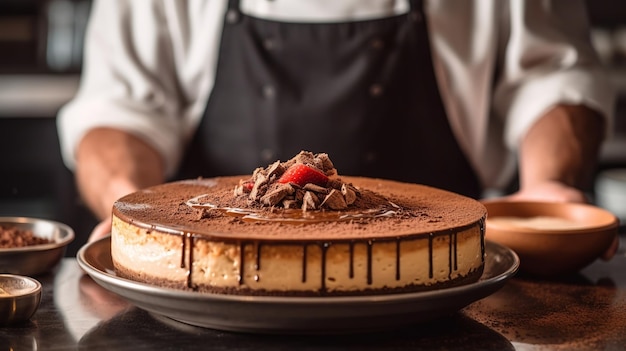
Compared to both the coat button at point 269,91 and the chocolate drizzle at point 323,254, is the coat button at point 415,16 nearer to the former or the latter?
the coat button at point 269,91

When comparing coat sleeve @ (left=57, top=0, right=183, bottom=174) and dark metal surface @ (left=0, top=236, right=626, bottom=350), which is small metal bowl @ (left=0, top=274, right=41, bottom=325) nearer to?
dark metal surface @ (left=0, top=236, right=626, bottom=350)

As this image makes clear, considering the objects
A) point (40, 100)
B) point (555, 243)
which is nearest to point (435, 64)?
point (555, 243)

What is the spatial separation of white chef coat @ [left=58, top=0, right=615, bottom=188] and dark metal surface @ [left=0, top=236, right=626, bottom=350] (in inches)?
37.9

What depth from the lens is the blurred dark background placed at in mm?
4125

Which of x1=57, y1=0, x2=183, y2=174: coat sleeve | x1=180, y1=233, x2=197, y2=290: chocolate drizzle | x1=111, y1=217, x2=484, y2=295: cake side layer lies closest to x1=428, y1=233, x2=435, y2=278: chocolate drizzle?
x1=111, y1=217, x2=484, y2=295: cake side layer

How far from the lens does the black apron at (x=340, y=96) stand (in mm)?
2244

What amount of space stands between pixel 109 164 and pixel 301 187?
1.03 meters

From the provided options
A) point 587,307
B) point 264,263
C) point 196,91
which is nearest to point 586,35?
point 196,91

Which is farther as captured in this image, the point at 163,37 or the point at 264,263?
the point at 163,37

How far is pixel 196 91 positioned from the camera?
2.42 m

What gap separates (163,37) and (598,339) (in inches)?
61.1

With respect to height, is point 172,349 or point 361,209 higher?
point 361,209

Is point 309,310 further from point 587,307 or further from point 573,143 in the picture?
point 573,143

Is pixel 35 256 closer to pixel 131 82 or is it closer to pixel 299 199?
pixel 299 199
